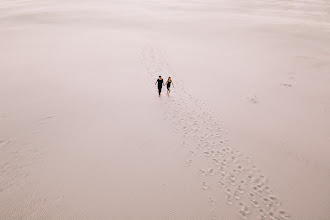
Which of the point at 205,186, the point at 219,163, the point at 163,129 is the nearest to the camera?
the point at 205,186

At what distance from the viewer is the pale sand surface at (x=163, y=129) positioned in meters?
6.18

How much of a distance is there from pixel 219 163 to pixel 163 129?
10.1 feet

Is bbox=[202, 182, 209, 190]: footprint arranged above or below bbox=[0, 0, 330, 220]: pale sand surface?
below

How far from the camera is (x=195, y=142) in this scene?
8633 mm

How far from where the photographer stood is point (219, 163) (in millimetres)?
7645

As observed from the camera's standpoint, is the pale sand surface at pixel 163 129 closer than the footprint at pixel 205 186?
Yes

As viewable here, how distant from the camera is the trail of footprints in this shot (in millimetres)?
6242

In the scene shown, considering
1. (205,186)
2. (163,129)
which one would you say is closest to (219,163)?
(205,186)

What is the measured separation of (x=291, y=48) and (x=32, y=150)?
23.4m

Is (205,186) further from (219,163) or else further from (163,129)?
(163,129)

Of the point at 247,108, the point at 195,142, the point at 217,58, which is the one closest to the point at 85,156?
the point at 195,142

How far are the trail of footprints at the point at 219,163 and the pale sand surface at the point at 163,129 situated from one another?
Answer: 4 centimetres

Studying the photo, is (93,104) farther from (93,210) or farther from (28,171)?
(93,210)

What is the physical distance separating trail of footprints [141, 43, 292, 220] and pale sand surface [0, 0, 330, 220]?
0.04m
